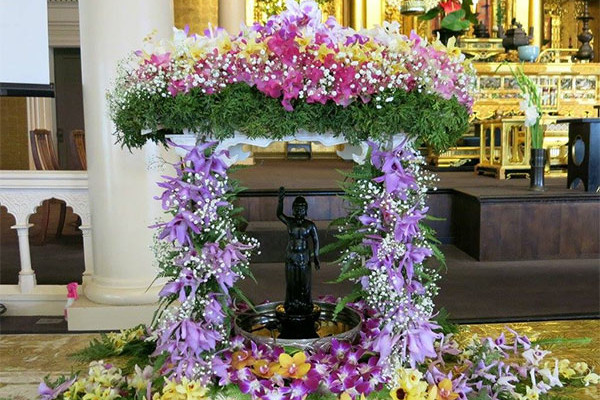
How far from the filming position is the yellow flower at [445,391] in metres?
1.95

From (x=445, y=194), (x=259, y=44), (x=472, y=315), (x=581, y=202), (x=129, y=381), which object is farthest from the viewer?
(x=445, y=194)

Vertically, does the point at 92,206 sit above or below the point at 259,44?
below

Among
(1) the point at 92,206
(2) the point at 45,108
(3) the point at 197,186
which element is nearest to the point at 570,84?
(1) the point at 92,206

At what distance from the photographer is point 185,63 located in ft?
6.03

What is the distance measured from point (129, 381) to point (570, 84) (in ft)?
24.3

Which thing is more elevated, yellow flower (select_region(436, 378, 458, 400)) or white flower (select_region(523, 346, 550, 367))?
yellow flower (select_region(436, 378, 458, 400))

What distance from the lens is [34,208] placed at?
3.71 m

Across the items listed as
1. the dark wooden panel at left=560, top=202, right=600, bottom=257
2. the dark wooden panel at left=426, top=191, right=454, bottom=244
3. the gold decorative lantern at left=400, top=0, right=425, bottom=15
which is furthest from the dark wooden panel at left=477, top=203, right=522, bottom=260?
the gold decorative lantern at left=400, top=0, right=425, bottom=15

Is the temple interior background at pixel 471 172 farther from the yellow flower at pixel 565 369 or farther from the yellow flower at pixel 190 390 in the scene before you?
the yellow flower at pixel 190 390

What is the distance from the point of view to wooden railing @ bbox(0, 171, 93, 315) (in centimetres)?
363

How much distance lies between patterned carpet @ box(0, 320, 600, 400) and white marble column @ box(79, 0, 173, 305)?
34 centimetres

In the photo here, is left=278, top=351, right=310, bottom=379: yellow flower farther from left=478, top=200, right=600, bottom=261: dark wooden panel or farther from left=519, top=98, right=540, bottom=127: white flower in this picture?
left=519, top=98, right=540, bottom=127: white flower

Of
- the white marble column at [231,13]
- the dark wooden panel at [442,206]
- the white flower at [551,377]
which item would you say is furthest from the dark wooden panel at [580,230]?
the white marble column at [231,13]

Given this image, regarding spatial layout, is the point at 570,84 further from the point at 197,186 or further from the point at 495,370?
the point at 197,186
